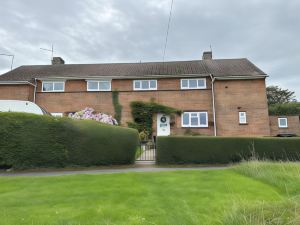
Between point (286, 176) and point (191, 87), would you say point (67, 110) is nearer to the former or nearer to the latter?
point (191, 87)

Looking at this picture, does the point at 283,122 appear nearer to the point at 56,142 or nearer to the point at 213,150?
the point at 213,150

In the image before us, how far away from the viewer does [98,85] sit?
2406 centimetres

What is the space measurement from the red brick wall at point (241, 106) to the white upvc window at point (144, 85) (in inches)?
221

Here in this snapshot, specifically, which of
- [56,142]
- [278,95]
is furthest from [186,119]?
[278,95]

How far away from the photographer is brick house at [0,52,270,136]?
72.9ft

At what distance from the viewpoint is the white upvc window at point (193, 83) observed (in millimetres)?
23250

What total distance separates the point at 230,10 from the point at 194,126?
1331 cm

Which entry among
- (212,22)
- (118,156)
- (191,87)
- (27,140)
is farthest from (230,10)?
(191,87)

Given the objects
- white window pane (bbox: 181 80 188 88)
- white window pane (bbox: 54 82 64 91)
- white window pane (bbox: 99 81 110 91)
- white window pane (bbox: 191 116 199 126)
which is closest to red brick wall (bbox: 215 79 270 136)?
white window pane (bbox: 191 116 199 126)

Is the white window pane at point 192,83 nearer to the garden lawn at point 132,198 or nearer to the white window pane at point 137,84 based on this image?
the white window pane at point 137,84

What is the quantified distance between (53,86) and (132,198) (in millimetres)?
20710

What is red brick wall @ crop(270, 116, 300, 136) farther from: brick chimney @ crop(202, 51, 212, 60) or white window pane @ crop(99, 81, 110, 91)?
white window pane @ crop(99, 81, 110, 91)

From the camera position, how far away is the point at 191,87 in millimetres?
23297

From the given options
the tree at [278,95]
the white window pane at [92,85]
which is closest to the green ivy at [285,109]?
the tree at [278,95]
